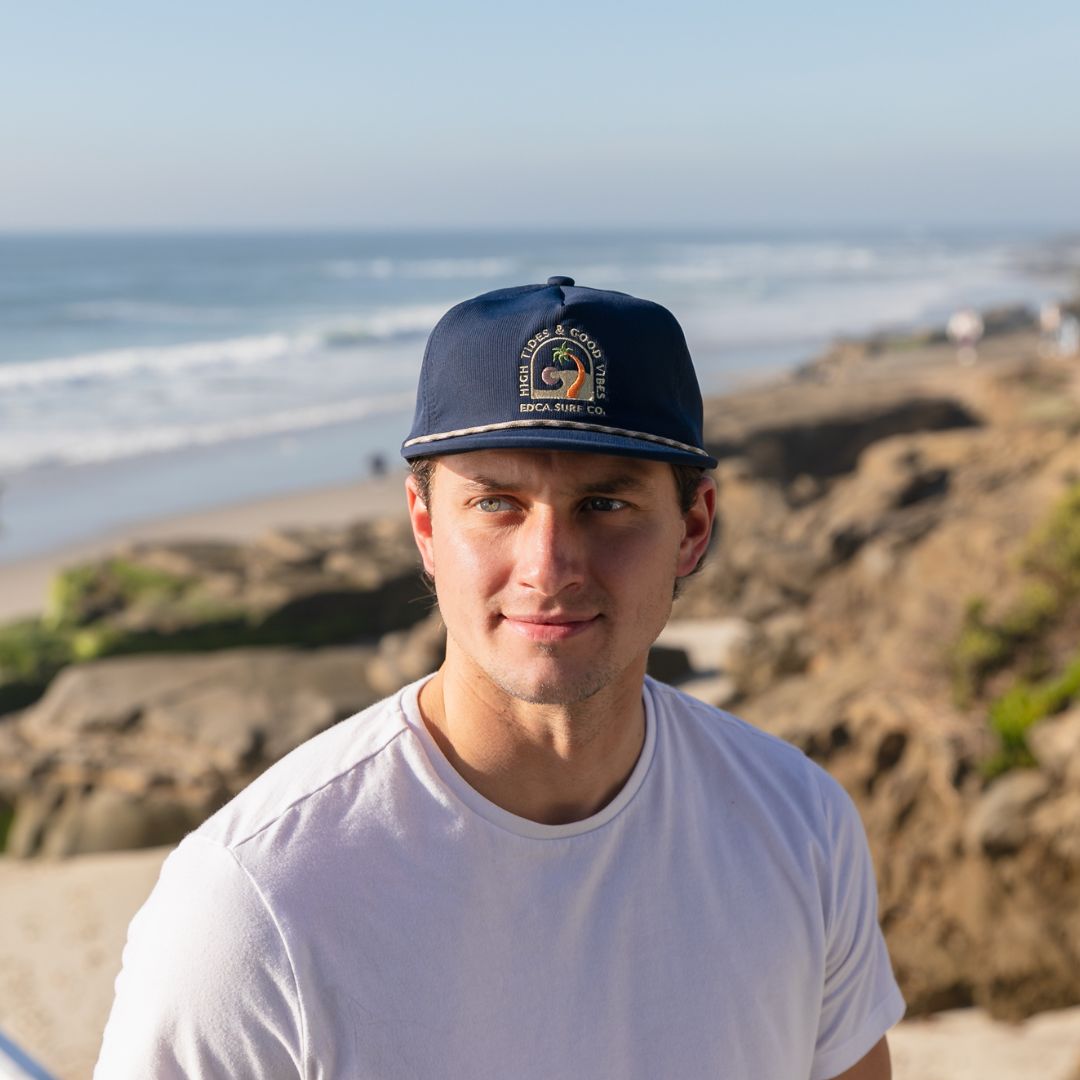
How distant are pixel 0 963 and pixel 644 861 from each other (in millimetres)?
7520

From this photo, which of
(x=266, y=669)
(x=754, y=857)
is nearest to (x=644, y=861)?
(x=754, y=857)

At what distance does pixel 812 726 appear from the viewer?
282 inches

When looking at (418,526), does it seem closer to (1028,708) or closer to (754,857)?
(754,857)

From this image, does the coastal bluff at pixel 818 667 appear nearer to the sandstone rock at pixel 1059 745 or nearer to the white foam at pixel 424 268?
the sandstone rock at pixel 1059 745

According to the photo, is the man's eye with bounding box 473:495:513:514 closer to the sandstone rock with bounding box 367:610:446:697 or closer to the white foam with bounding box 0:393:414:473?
the sandstone rock with bounding box 367:610:446:697

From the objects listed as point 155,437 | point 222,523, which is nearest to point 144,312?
point 155,437

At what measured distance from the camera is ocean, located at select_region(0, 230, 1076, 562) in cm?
2233

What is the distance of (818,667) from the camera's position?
9.91 meters

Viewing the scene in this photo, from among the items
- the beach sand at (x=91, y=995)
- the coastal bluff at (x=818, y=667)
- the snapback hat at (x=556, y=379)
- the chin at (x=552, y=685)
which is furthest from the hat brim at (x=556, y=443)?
the beach sand at (x=91, y=995)

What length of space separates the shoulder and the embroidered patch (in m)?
0.57

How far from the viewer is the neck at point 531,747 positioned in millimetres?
2139

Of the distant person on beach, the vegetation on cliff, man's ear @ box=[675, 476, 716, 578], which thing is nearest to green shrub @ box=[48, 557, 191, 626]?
the vegetation on cliff

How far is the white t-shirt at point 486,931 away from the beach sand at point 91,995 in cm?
402

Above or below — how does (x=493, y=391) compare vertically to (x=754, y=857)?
above
